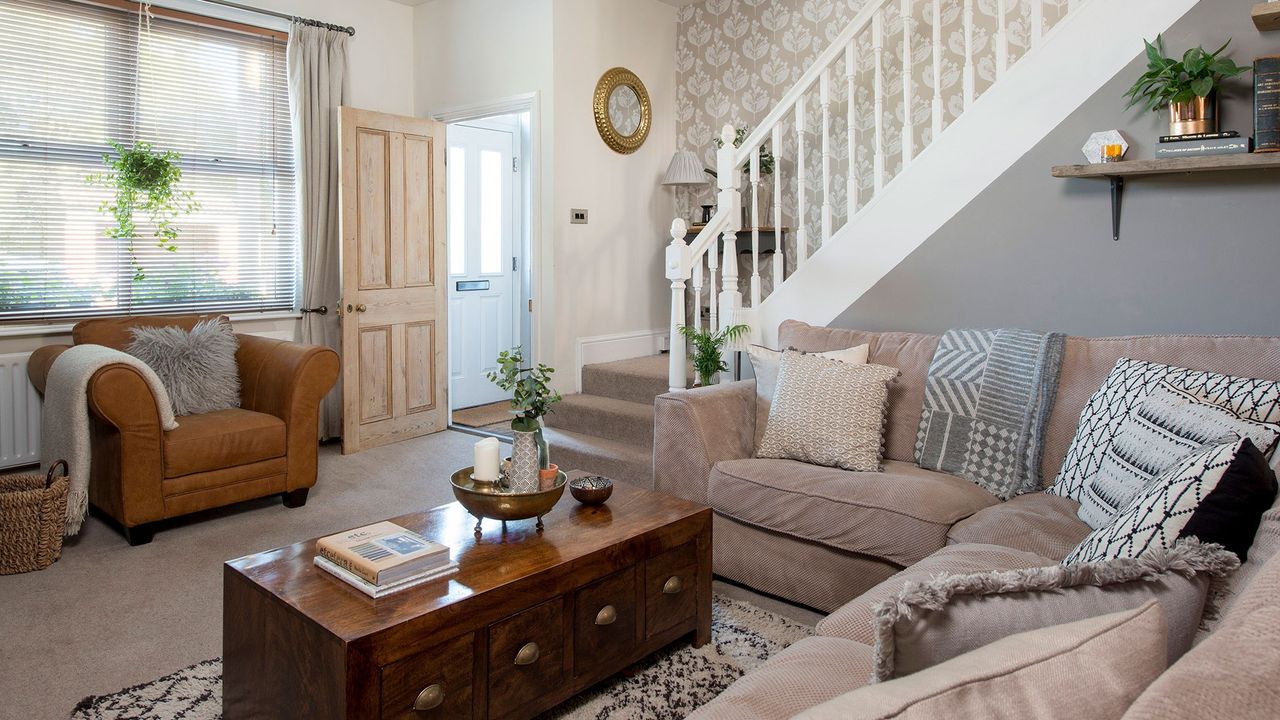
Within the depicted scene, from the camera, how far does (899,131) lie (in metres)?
4.72

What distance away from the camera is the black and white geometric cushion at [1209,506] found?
126cm

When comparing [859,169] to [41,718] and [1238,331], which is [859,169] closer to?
[1238,331]

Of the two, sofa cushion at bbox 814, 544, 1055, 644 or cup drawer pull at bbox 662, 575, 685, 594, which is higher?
sofa cushion at bbox 814, 544, 1055, 644

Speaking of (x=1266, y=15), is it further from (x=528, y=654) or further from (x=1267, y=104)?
(x=528, y=654)

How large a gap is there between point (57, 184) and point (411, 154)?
5.88 feet

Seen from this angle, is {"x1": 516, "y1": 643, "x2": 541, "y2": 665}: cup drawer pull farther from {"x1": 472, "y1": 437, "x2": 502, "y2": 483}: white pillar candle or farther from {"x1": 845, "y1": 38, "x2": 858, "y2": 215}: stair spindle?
{"x1": 845, "y1": 38, "x2": 858, "y2": 215}: stair spindle

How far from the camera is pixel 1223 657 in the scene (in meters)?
0.67

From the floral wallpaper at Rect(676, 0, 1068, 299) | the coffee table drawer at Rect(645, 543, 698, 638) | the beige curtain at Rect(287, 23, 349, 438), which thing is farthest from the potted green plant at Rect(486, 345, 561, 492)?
the beige curtain at Rect(287, 23, 349, 438)

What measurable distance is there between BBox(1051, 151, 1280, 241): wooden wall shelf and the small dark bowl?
1966 mm

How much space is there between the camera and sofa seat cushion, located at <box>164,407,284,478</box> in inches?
135

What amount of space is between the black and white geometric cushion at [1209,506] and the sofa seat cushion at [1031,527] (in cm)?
72

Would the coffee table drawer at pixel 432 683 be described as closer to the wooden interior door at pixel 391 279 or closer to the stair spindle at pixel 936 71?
the stair spindle at pixel 936 71

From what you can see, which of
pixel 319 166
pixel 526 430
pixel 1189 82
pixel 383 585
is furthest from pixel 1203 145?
pixel 319 166

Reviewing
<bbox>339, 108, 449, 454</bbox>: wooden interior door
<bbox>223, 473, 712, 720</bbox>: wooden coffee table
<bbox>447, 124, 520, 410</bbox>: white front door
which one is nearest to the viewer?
<bbox>223, 473, 712, 720</bbox>: wooden coffee table
